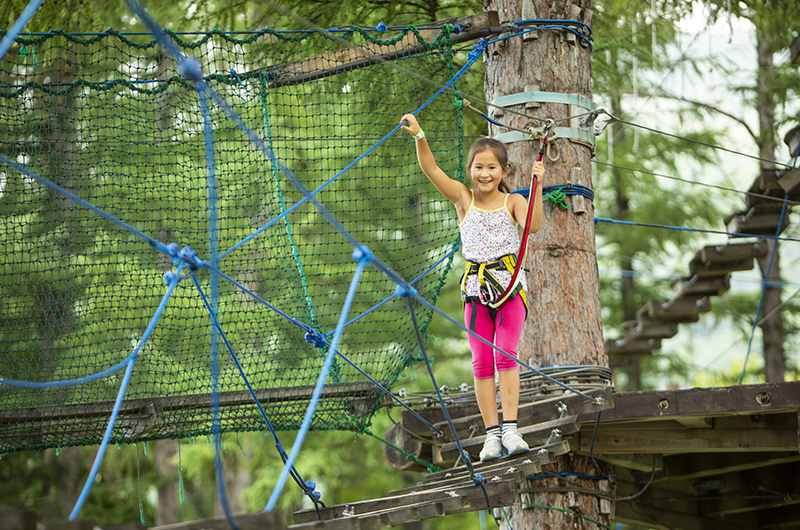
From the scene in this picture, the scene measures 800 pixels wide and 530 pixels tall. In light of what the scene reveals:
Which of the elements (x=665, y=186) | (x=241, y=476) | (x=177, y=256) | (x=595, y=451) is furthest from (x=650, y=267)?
(x=177, y=256)

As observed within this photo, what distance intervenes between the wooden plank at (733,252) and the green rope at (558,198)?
424cm

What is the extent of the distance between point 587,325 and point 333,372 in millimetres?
1520

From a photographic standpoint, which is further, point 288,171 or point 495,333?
point 495,333

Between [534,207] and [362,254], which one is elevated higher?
[534,207]

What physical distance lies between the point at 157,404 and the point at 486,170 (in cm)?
224

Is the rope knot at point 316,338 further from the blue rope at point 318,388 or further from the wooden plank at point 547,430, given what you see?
the blue rope at point 318,388

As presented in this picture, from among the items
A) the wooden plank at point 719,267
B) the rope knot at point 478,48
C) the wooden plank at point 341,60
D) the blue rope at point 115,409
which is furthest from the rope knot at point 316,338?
the wooden plank at point 719,267

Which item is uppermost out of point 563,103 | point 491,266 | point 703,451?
point 563,103

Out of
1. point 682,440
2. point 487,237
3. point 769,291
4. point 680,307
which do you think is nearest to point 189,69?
point 487,237

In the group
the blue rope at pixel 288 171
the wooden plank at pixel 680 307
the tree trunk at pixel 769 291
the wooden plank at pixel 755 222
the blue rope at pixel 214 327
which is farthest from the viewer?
the tree trunk at pixel 769 291

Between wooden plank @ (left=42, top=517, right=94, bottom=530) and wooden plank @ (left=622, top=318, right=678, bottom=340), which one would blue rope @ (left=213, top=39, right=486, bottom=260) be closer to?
wooden plank @ (left=42, top=517, right=94, bottom=530)

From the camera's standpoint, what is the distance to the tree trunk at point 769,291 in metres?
9.48

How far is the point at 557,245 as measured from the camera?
3975mm

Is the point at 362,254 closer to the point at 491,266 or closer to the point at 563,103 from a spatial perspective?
the point at 491,266
